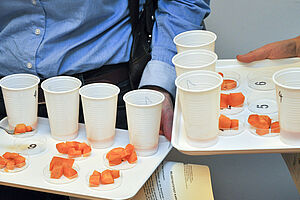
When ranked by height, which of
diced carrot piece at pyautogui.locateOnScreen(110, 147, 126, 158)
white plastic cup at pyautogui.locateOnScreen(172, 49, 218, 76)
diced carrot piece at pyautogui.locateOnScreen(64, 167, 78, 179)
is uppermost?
white plastic cup at pyautogui.locateOnScreen(172, 49, 218, 76)

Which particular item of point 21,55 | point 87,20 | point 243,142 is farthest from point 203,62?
point 21,55

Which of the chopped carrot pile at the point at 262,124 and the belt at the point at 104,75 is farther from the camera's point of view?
the belt at the point at 104,75

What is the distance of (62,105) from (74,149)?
0.13 metres

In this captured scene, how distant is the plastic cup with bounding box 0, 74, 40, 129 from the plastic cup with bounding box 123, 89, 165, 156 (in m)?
0.31

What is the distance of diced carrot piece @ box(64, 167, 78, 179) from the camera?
1186 millimetres

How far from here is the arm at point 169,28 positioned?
4.81 ft

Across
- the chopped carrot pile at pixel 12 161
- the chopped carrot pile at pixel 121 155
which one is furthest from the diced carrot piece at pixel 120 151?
the chopped carrot pile at pixel 12 161

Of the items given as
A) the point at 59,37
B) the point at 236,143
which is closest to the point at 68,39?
the point at 59,37

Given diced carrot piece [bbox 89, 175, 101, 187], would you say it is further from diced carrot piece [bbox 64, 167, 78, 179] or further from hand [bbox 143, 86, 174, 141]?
hand [bbox 143, 86, 174, 141]

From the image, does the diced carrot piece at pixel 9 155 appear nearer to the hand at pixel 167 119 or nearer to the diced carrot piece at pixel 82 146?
the diced carrot piece at pixel 82 146

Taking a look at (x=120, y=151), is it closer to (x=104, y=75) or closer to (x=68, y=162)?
(x=68, y=162)

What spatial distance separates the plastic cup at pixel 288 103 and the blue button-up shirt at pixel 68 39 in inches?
16.9

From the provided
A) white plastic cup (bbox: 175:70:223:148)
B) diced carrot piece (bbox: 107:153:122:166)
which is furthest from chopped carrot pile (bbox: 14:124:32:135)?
white plastic cup (bbox: 175:70:223:148)

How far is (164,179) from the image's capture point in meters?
1.27
